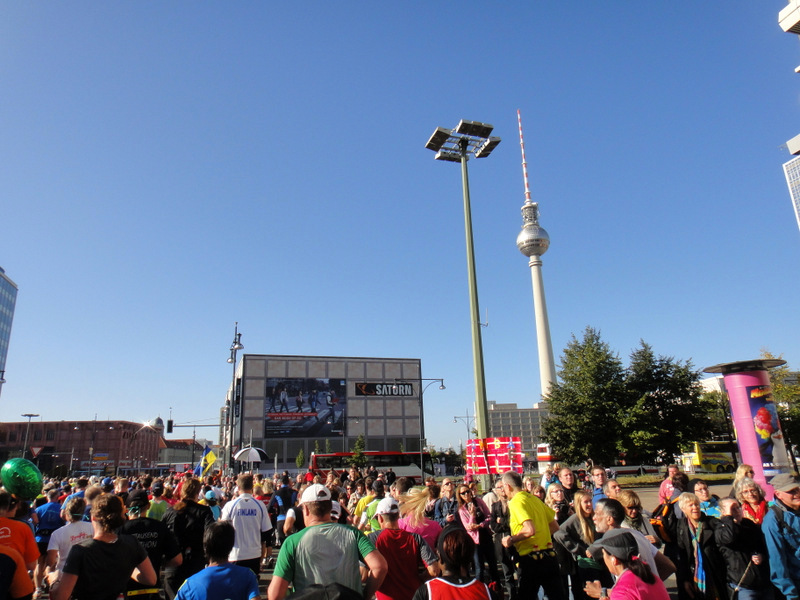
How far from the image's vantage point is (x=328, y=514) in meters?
3.73

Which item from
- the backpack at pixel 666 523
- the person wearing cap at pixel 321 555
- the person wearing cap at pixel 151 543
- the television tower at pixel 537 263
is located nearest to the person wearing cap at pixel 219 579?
the person wearing cap at pixel 321 555

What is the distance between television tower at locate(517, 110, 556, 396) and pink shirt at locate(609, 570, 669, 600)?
3265 inches

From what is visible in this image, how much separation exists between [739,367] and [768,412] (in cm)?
171

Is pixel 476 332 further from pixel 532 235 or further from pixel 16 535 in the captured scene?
pixel 532 235

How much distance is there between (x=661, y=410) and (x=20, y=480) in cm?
3675

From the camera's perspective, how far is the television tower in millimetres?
87562

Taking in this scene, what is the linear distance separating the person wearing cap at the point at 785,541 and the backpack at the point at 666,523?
127 cm

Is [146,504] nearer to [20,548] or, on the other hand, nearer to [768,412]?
[20,548]

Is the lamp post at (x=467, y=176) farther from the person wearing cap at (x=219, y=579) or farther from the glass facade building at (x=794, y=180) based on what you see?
the glass facade building at (x=794, y=180)

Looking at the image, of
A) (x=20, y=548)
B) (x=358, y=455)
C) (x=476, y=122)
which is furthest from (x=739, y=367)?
(x=358, y=455)

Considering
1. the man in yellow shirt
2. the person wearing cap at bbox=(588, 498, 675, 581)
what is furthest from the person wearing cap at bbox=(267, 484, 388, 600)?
the man in yellow shirt

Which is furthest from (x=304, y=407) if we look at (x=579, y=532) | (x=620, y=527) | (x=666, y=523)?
(x=620, y=527)

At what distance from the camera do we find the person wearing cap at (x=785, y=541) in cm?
474

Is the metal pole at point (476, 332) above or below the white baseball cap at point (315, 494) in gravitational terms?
above
